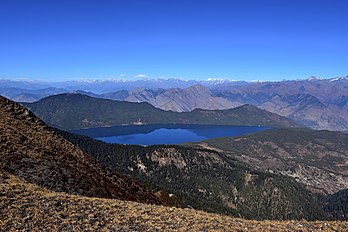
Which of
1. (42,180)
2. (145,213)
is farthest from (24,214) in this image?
(42,180)

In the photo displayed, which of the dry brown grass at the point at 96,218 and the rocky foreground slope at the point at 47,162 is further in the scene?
the rocky foreground slope at the point at 47,162

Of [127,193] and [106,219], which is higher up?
[106,219]

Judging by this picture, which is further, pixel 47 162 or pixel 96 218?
pixel 47 162

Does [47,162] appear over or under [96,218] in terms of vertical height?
under

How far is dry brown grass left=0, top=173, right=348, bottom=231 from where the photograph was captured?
17605 mm

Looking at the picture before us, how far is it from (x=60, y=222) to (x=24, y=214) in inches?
89.4

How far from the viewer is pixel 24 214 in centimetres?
1803

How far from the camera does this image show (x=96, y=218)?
1881cm

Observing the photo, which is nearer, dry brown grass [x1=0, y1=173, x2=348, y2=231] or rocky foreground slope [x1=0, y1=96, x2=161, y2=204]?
dry brown grass [x1=0, y1=173, x2=348, y2=231]

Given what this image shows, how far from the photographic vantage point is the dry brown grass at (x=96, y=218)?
17.6 meters

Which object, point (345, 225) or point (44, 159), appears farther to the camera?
point (44, 159)

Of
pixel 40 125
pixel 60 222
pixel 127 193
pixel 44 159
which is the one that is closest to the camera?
pixel 60 222

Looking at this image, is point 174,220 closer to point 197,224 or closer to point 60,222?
point 197,224

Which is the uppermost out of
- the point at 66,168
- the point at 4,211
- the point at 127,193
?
the point at 4,211
